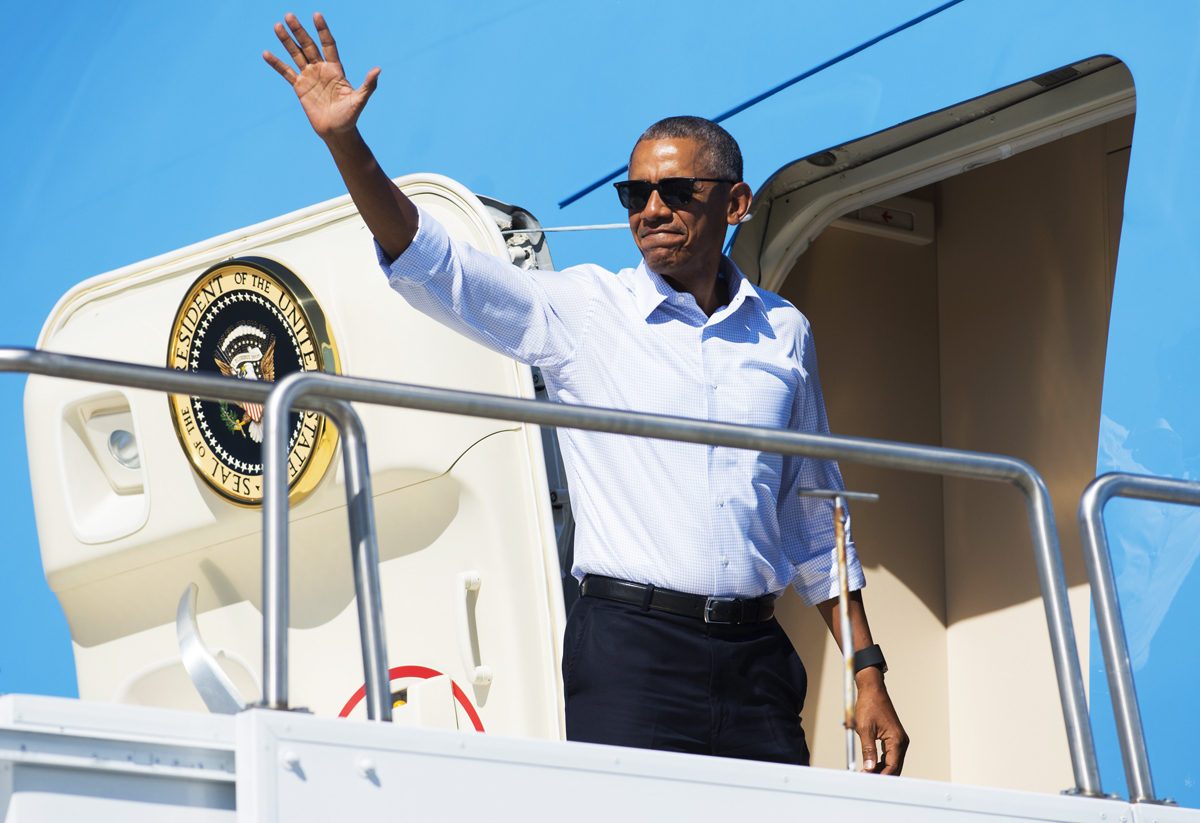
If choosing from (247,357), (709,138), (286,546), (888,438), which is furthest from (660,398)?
(888,438)

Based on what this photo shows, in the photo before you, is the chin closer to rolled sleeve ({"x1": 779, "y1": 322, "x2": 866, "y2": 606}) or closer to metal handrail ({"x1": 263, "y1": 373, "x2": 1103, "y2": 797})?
rolled sleeve ({"x1": 779, "y1": 322, "x2": 866, "y2": 606})

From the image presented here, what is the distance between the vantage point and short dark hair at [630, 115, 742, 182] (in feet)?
9.17

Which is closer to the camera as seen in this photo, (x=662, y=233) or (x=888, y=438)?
(x=662, y=233)

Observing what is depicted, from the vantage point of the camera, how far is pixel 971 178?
441 cm

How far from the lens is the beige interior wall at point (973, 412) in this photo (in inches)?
158

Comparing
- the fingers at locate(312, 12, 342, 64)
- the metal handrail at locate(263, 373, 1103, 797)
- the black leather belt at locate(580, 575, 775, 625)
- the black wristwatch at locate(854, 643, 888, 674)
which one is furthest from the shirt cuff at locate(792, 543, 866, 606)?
the fingers at locate(312, 12, 342, 64)

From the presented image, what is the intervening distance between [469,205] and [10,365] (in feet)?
5.69

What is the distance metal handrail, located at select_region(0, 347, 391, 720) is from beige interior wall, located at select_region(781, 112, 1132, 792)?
2.24 meters

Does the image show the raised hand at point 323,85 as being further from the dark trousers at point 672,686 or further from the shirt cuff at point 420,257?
the dark trousers at point 672,686

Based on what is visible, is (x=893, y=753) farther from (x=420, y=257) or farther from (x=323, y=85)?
(x=323, y=85)

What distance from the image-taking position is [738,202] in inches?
113

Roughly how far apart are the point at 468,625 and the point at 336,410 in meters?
1.43

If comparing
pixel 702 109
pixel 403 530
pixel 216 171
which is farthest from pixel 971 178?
pixel 216 171

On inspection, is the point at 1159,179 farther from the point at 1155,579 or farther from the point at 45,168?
the point at 45,168
